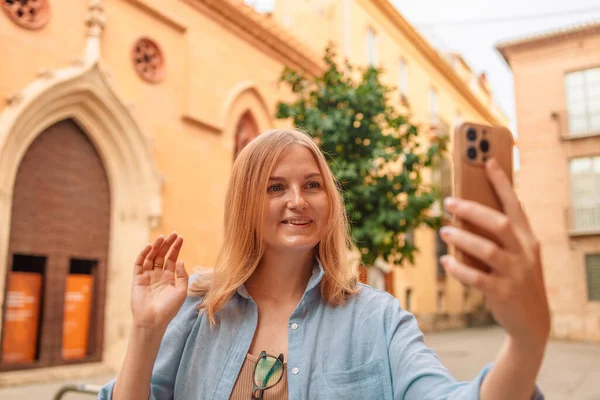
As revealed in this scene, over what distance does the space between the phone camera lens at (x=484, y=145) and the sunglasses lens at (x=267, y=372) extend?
39.5 inches

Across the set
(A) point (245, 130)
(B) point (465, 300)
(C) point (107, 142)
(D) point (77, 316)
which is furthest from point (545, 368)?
(B) point (465, 300)

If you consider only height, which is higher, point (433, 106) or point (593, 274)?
point (433, 106)

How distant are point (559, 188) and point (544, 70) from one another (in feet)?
13.2

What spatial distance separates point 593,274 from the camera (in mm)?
18672

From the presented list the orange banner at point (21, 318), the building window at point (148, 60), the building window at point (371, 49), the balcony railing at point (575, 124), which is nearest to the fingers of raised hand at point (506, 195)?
the orange banner at point (21, 318)

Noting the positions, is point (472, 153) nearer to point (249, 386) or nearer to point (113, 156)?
point (249, 386)

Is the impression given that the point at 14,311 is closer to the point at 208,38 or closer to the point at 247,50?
the point at 208,38

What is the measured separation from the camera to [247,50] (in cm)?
1257

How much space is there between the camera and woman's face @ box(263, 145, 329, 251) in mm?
1755

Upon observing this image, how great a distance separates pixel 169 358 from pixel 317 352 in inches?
19.3

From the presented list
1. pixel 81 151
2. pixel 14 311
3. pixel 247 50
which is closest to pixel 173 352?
pixel 14 311

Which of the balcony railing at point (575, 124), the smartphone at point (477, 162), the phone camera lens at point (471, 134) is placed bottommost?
the smartphone at point (477, 162)

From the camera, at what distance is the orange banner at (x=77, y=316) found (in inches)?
352

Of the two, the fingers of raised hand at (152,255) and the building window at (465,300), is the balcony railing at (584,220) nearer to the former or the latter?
the building window at (465,300)
